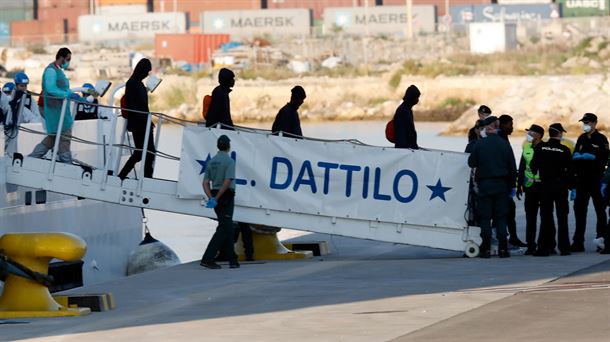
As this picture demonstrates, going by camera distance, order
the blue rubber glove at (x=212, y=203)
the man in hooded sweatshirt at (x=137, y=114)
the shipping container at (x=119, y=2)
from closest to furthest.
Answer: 1. the blue rubber glove at (x=212, y=203)
2. the man in hooded sweatshirt at (x=137, y=114)
3. the shipping container at (x=119, y=2)

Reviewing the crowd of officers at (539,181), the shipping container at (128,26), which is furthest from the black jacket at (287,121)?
the shipping container at (128,26)

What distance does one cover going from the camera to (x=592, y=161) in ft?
61.4

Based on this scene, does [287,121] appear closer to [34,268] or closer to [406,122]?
[406,122]

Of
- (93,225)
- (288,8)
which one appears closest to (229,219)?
(93,225)

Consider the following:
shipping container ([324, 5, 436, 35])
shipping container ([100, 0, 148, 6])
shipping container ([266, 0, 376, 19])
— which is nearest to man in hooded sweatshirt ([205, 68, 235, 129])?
shipping container ([324, 5, 436, 35])

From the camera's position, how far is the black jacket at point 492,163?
58.7ft

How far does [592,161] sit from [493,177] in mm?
1529

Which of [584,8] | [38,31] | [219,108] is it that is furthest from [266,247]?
[584,8]

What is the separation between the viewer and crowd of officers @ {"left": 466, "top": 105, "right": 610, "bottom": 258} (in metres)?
18.0

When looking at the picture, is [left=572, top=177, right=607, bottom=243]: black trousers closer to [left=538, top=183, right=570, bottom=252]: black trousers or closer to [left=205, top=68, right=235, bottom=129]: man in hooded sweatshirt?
[left=538, top=183, right=570, bottom=252]: black trousers

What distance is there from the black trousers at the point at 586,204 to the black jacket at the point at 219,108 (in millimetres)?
4460

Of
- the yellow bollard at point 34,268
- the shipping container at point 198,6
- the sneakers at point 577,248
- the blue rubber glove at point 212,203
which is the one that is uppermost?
the shipping container at point 198,6

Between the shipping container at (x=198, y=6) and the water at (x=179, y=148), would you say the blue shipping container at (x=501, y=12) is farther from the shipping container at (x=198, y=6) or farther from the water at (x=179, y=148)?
the water at (x=179, y=148)

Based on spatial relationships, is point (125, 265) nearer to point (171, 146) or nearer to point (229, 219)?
point (229, 219)
